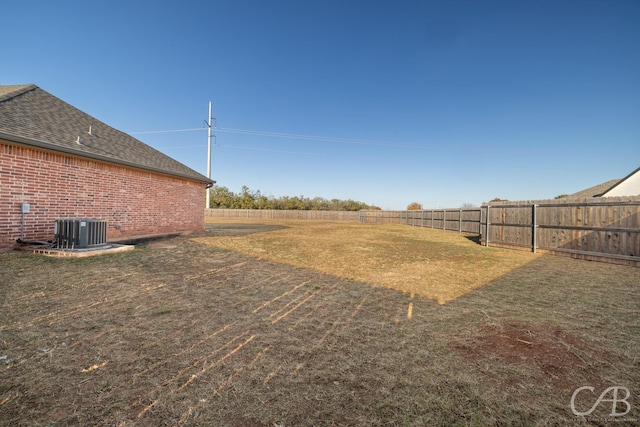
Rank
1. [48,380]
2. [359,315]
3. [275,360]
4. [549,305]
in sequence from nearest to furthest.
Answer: [48,380]
[275,360]
[359,315]
[549,305]

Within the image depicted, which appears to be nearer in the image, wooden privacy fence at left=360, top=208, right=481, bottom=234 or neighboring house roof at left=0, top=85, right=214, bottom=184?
neighboring house roof at left=0, top=85, right=214, bottom=184

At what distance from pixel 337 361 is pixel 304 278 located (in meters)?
3.16

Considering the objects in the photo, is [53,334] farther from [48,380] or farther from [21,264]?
[21,264]

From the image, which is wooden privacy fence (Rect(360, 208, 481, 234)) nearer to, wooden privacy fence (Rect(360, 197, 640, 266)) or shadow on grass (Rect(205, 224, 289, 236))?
wooden privacy fence (Rect(360, 197, 640, 266))

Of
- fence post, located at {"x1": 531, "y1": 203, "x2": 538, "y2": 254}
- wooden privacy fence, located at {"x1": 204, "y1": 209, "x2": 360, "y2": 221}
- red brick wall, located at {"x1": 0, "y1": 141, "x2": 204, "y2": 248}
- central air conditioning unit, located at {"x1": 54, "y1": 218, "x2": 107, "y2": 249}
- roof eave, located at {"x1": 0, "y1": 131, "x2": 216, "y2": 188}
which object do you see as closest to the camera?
roof eave, located at {"x1": 0, "y1": 131, "x2": 216, "y2": 188}

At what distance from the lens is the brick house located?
22.4 ft

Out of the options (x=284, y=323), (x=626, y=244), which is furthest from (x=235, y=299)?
(x=626, y=244)

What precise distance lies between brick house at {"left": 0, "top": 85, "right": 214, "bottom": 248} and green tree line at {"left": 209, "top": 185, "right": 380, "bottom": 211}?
1554 inches

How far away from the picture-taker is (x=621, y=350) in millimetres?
2703

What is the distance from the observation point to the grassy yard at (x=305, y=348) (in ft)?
6.18

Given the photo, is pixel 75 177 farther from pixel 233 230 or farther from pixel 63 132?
pixel 233 230

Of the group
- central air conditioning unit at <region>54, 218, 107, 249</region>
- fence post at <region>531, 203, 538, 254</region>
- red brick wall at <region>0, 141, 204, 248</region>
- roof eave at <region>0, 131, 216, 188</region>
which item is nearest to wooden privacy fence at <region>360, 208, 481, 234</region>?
fence post at <region>531, 203, 538, 254</region>

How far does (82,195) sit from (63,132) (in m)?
2.35

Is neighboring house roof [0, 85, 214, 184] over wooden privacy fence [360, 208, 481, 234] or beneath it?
over
